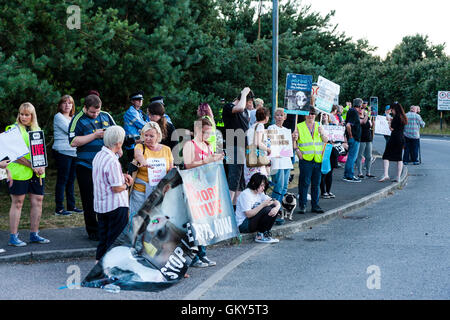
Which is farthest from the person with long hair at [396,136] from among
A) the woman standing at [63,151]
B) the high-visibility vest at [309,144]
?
the woman standing at [63,151]

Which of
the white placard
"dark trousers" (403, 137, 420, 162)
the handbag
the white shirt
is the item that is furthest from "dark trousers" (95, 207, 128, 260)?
the white placard

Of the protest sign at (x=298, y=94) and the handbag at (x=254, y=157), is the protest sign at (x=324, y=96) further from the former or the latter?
the handbag at (x=254, y=157)

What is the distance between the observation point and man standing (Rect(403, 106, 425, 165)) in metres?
20.2

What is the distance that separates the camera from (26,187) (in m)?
7.71

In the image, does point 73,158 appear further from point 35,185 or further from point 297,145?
point 297,145

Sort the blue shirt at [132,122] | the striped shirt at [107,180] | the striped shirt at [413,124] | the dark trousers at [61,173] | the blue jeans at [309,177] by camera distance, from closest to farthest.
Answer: the striped shirt at [107,180], the blue shirt at [132,122], the dark trousers at [61,173], the blue jeans at [309,177], the striped shirt at [413,124]

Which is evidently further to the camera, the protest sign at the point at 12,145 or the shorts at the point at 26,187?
the shorts at the point at 26,187

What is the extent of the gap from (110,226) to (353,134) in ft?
32.5

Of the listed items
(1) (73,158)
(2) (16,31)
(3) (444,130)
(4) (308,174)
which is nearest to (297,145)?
(4) (308,174)

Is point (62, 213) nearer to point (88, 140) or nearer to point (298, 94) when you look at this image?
point (88, 140)

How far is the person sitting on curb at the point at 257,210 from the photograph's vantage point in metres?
8.23

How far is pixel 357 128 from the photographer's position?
15.3 metres

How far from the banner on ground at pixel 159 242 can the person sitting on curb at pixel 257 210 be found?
1.29 metres

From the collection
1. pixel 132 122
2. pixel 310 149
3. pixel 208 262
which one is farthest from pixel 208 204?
pixel 310 149
